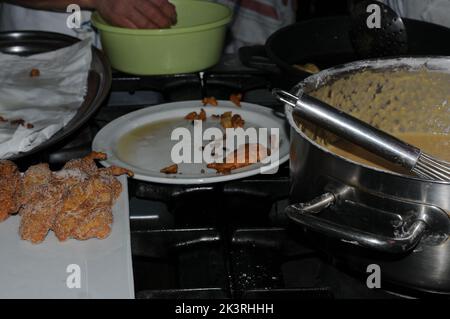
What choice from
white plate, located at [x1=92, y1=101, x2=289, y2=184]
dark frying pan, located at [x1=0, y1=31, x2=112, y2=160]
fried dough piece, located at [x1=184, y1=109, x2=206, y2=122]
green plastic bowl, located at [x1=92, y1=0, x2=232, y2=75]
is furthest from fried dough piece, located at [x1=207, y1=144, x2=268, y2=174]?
green plastic bowl, located at [x1=92, y1=0, x2=232, y2=75]

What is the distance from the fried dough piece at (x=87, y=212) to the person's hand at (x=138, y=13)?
0.57 metres

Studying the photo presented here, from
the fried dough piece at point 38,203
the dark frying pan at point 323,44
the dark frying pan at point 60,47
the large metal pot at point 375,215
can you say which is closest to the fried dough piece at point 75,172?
the fried dough piece at point 38,203

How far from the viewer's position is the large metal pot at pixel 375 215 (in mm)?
565

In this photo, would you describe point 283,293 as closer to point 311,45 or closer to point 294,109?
point 294,109

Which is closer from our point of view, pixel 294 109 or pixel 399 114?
pixel 294 109

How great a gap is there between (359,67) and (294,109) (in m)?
0.19

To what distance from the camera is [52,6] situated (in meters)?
1.49

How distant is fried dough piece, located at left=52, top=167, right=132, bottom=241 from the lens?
0.74 metres

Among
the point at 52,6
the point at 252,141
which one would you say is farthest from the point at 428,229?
the point at 52,6

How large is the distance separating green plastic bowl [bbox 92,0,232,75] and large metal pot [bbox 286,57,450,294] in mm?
613

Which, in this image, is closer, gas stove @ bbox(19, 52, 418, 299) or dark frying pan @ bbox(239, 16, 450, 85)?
gas stove @ bbox(19, 52, 418, 299)

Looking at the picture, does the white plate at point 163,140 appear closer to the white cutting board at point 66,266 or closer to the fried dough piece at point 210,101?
the fried dough piece at point 210,101

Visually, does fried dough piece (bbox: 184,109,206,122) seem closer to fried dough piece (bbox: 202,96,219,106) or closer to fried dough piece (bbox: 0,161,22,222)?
fried dough piece (bbox: 202,96,219,106)

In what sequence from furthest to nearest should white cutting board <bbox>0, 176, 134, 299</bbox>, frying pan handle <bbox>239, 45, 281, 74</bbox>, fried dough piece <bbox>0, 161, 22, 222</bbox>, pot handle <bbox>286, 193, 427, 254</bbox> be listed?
frying pan handle <bbox>239, 45, 281, 74</bbox>, fried dough piece <bbox>0, 161, 22, 222</bbox>, white cutting board <bbox>0, 176, 134, 299</bbox>, pot handle <bbox>286, 193, 427, 254</bbox>
